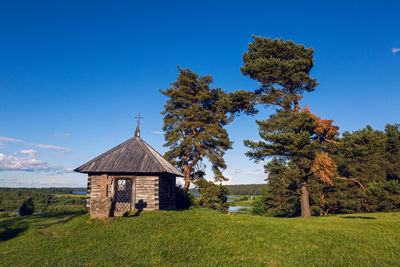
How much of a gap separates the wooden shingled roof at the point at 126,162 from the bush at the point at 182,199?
750cm

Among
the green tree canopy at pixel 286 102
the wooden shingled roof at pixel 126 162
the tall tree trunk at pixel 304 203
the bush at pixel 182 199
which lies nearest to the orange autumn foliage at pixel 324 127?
the green tree canopy at pixel 286 102

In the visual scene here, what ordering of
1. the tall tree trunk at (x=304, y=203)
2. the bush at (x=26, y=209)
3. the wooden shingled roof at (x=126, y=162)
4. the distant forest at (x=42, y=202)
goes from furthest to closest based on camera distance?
the distant forest at (x=42, y=202) < the bush at (x=26, y=209) < the tall tree trunk at (x=304, y=203) < the wooden shingled roof at (x=126, y=162)

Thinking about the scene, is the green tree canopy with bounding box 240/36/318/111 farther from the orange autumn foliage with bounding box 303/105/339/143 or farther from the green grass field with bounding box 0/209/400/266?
the green grass field with bounding box 0/209/400/266

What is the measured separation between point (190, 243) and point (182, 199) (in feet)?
51.5

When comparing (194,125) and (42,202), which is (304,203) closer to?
(194,125)

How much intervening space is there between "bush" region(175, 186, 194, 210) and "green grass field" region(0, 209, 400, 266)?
36.3ft

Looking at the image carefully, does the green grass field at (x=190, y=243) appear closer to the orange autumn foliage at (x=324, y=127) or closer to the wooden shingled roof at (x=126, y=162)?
the wooden shingled roof at (x=126, y=162)

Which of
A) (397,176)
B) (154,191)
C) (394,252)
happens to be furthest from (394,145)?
(154,191)

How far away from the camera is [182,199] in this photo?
2642cm

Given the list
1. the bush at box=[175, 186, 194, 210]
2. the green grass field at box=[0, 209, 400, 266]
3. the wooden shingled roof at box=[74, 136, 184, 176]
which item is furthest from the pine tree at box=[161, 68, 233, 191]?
the green grass field at box=[0, 209, 400, 266]

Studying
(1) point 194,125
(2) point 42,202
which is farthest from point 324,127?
(2) point 42,202

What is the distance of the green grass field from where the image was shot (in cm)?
902

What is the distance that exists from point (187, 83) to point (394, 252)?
2611 cm

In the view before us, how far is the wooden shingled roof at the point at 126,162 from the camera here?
18359 mm
